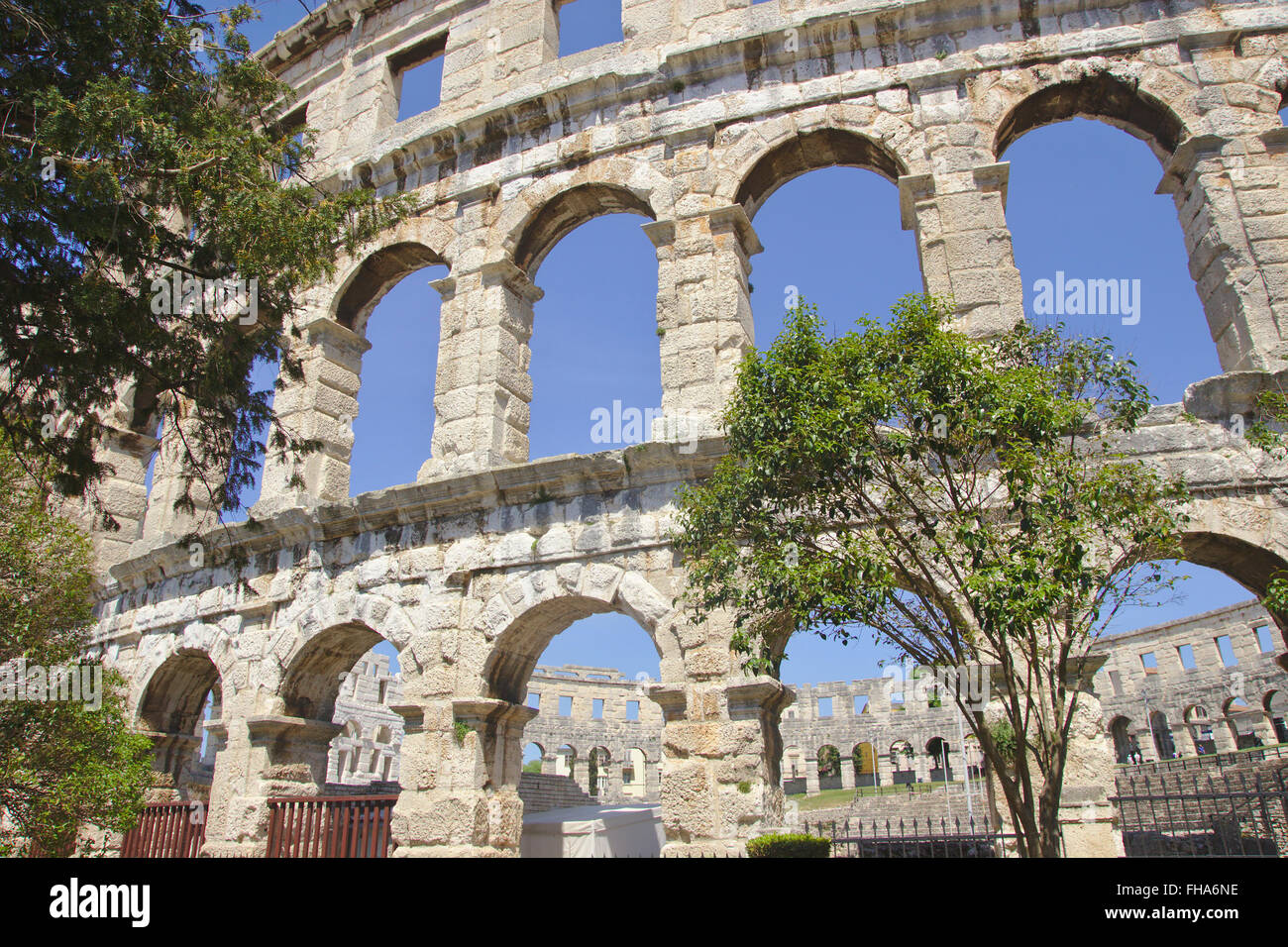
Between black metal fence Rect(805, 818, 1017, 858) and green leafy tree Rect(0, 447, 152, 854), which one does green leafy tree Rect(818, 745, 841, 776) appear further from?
green leafy tree Rect(0, 447, 152, 854)

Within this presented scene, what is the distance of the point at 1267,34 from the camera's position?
9.07 metres

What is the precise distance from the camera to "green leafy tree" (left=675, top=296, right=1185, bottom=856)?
5086 millimetres

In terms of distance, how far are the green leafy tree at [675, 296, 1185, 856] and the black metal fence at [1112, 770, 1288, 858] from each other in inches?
85.8

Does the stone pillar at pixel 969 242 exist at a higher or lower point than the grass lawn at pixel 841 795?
higher

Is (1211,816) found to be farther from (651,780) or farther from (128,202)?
(651,780)

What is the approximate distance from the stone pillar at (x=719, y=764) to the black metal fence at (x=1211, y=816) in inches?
103

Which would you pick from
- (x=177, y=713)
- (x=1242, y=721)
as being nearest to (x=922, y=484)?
(x=177, y=713)

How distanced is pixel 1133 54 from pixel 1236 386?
4.09 meters

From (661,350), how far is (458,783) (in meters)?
4.68

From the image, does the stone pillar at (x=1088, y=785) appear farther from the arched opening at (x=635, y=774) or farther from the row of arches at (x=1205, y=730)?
the arched opening at (x=635, y=774)

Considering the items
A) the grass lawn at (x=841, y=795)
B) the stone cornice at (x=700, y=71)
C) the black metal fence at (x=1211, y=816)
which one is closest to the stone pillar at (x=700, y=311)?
the stone cornice at (x=700, y=71)

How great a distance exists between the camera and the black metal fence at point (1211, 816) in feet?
30.3
